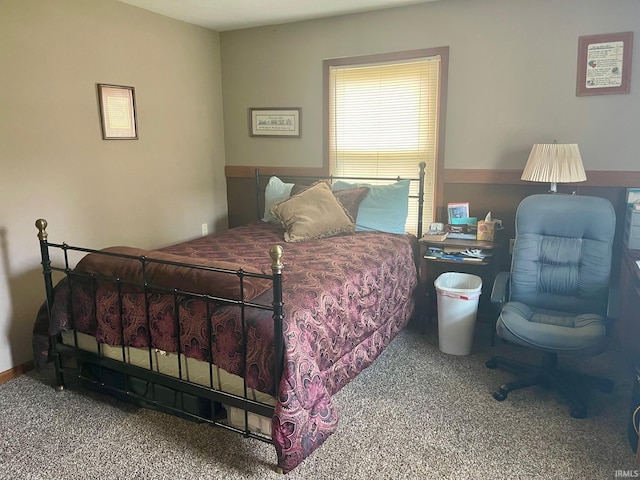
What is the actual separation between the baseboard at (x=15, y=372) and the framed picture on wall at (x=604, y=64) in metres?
4.00

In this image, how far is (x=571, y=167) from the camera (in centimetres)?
303

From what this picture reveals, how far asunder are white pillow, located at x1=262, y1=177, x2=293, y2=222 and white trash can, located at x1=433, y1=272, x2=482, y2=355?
1.52 meters

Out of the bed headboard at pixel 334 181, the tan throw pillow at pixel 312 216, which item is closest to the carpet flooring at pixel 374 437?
the tan throw pillow at pixel 312 216

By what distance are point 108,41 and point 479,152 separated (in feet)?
9.09

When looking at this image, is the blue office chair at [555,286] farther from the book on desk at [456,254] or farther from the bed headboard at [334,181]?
the bed headboard at [334,181]

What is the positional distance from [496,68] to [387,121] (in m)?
0.90

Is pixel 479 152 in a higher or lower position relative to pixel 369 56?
lower

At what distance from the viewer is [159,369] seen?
8.11ft

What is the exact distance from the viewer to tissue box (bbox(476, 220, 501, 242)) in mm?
3455

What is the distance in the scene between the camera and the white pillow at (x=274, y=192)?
4141 millimetres

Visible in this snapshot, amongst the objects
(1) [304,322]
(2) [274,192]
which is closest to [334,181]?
(2) [274,192]

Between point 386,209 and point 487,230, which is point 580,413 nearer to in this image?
point 487,230

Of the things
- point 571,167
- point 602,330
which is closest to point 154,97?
point 571,167

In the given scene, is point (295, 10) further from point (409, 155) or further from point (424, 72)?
point (409, 155)
